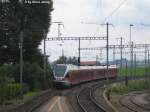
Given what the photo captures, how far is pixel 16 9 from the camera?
7188 cm

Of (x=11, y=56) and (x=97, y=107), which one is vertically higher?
(x=11, y=56)

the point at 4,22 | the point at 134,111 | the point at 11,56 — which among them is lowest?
the point at 134,111

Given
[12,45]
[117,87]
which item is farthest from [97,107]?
[12,45]

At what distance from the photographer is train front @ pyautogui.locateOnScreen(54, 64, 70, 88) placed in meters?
64.1

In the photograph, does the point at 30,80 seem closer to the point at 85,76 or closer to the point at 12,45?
the point at 12,45

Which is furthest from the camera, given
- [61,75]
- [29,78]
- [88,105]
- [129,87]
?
[129,87]

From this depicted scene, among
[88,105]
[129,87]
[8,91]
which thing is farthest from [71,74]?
[88,105]

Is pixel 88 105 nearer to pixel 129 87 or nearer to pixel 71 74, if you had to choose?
pixel 71 74

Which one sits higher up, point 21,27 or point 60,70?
point 21,27

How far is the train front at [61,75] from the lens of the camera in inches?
2525

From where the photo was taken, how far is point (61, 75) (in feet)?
212

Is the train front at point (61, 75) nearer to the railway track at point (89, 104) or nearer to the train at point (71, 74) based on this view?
the train at point (71, 74)

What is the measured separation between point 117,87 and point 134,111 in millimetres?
30282

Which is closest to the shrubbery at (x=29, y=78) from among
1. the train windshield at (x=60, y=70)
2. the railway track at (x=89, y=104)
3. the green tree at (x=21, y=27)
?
the train windshield at (x=60, y=70)
